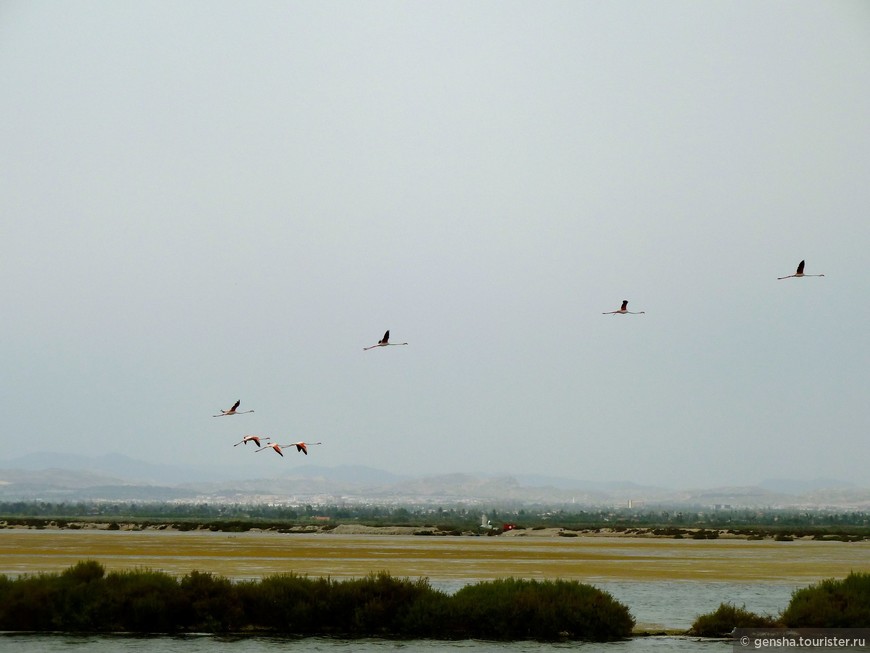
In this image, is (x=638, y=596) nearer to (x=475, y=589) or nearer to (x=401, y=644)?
(x=475, y=589)

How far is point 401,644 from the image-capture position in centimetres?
3222

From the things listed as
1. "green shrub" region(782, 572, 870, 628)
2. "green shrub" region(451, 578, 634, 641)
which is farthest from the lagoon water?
"green shrub" region(782, 572, 870, 628)

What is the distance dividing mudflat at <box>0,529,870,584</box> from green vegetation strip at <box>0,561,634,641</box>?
41.8ft

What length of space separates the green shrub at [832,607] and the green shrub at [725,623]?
770 millimetres

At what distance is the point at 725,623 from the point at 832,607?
3.19 m

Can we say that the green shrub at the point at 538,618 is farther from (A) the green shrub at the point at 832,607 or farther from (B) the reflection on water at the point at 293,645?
(A) the green shrub at the point at 832,607

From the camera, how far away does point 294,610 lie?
33719 millimetres

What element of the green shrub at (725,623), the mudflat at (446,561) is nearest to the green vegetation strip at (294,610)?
the green shrub at (725,623)

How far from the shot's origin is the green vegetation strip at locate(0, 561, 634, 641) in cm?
3316

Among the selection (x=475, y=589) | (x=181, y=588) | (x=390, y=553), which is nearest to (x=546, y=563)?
(x=390, y=553)

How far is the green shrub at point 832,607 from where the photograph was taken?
33.5m

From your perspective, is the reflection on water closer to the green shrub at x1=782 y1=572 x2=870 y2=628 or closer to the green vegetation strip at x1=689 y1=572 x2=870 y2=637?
the green vegetation strip at x1=689 y1=572 x2=870 y2=637

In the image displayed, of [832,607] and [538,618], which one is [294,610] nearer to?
[538,618]

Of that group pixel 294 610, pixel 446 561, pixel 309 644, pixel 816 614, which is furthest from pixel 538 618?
pixel 446 561
